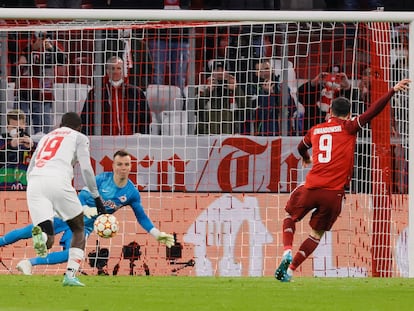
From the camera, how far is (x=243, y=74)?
17.2 meters

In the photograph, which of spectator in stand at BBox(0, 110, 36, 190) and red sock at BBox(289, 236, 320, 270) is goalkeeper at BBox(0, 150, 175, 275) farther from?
red sock at BBox(289, 236, 320, 270)

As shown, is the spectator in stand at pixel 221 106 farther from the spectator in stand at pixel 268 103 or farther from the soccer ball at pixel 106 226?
the soccer ball at pixel 106 226

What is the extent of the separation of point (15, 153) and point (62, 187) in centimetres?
432

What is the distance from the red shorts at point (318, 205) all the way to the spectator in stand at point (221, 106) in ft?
9.05

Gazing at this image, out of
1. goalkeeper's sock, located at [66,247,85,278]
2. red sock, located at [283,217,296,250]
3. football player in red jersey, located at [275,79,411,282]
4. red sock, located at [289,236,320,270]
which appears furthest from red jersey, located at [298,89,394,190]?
goalkeeper's sock, located at [66,247,85,278]

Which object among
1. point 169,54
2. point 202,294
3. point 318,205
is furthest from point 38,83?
point 202,294

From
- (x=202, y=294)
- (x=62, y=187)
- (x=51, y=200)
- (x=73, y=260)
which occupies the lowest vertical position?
(x=202, y=294)

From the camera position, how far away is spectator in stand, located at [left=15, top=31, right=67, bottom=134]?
17.0 meters

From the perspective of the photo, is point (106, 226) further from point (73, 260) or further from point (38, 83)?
point (38, 83)

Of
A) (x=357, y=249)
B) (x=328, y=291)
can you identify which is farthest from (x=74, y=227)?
(x=357, y=249)

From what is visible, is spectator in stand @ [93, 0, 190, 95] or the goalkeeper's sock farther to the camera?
spectator in stand @ [93, 0, 190, 95]

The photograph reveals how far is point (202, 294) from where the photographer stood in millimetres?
11844

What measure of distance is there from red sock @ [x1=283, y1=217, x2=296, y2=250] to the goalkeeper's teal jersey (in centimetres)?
211

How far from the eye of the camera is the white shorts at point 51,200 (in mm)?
12578
